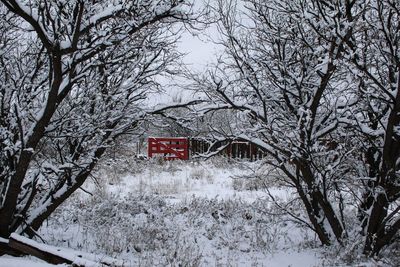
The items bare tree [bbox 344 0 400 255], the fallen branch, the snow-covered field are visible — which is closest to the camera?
the fallen branch

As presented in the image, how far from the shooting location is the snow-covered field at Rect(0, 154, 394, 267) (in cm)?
546

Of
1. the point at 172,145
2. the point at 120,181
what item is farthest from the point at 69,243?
the point at 172,145

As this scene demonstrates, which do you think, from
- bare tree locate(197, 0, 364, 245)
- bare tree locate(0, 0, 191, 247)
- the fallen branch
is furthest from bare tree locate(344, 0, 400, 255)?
the fallen branch

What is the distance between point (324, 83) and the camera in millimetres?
5109

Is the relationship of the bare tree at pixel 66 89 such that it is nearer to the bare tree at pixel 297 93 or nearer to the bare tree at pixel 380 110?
the bare tree at pixel 297 93

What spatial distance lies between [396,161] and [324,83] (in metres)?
1.25

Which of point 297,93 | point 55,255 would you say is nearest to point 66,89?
point 55,255

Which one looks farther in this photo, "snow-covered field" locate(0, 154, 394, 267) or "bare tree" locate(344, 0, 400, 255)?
"snow-covered field" locate(0, 154, 394, 267)

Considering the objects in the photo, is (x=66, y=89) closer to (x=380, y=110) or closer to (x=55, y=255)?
(x=55, y=255)

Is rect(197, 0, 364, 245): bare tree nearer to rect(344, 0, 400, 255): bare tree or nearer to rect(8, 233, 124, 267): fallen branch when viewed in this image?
rect(344, 0, 400, 255): bare tree

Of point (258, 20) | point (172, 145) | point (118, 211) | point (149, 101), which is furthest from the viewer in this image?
point (172, 145)

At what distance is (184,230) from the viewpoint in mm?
6961

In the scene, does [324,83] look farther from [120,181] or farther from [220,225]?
[120,181]

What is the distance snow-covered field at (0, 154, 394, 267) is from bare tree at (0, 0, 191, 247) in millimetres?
702
